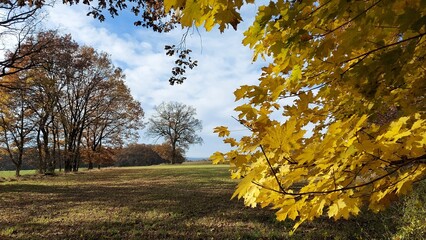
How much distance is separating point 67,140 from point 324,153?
3201cm

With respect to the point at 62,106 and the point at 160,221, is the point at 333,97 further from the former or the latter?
the point at 62,106

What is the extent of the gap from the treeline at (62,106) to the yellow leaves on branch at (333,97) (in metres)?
18.2

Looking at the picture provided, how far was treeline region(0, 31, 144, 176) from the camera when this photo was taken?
798 inches

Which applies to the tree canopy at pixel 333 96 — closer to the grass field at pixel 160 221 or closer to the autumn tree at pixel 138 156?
the grass field at pixel 160 221

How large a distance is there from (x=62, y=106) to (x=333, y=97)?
3045cm

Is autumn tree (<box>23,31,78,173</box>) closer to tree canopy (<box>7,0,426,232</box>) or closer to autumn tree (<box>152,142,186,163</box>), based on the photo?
tree canopy (<box>7,0,426,232</box>)

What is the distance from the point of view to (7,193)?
43.5 feet

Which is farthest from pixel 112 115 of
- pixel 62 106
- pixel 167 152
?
pixel 167 152

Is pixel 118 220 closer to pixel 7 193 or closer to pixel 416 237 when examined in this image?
pixel 416 237

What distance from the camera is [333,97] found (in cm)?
206

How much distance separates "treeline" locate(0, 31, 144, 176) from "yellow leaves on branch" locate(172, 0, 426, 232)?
18180 millimetres

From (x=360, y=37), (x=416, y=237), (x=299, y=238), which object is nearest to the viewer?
(x=360, y=37)

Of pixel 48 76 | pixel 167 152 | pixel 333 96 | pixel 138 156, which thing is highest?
pixel 48 76

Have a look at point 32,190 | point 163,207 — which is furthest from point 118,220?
point 32,190
